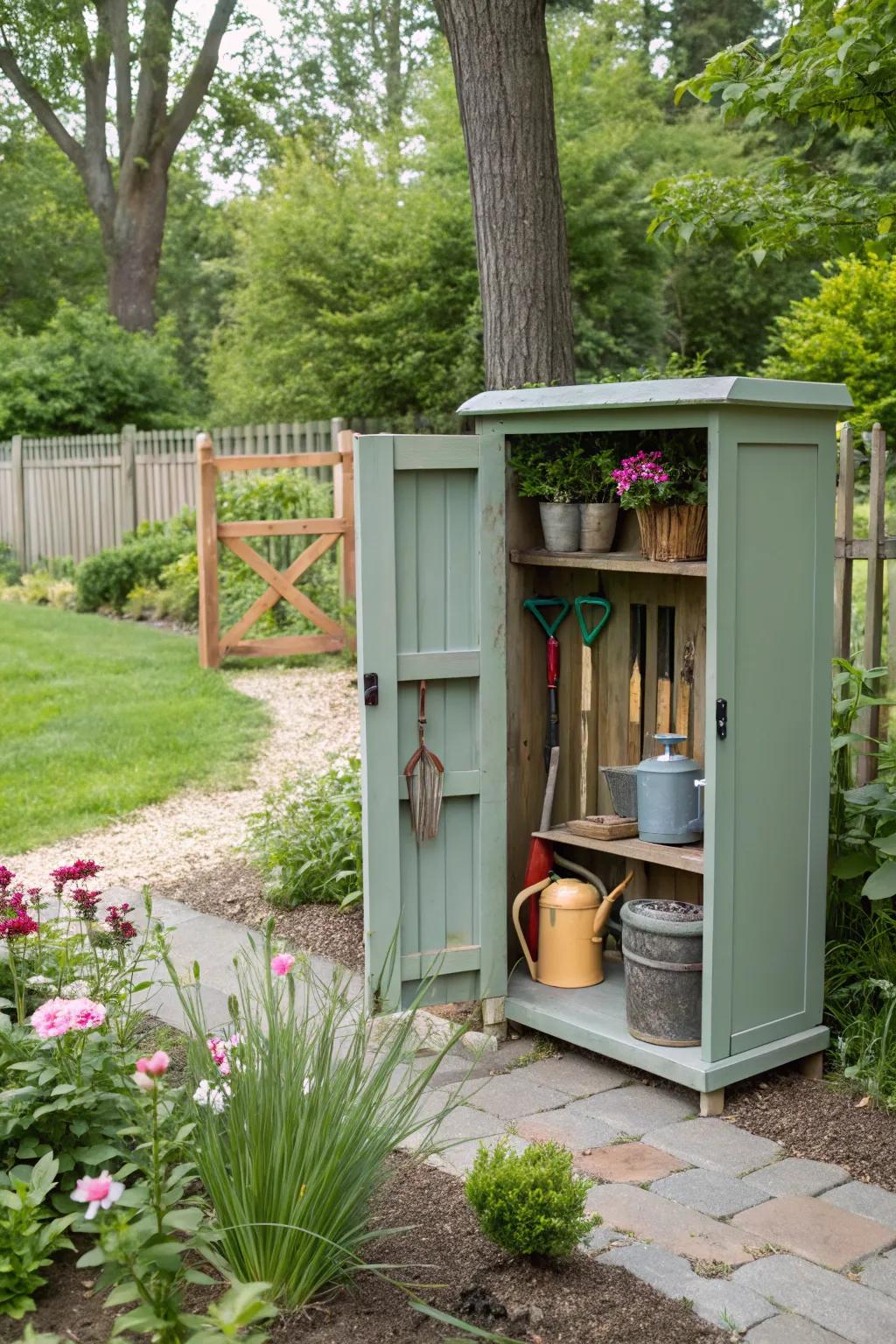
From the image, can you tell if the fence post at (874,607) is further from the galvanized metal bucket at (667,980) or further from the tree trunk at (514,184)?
the tree trunk at (514,184)

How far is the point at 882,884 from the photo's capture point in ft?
12.7

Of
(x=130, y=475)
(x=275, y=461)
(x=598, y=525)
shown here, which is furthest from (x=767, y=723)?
(x=130, y=475)

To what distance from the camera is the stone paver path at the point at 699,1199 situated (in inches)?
108

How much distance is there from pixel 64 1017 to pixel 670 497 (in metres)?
2.27

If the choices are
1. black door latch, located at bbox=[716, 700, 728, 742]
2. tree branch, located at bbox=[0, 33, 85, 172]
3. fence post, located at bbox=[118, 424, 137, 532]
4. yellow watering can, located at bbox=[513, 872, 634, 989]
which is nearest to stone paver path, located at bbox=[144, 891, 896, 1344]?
yellow watering can, located at bbox=[513, 872, 634, 989]

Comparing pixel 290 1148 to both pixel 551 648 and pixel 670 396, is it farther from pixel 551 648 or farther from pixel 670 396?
pixel 551 648

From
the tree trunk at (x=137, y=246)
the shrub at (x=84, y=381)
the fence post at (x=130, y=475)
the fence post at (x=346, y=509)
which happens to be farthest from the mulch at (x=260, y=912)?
the tree trunk at (x=137, y=246)

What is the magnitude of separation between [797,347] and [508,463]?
23.4 ft

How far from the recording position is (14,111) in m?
26.7

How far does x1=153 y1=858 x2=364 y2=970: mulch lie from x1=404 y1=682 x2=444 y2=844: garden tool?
799 millimetres

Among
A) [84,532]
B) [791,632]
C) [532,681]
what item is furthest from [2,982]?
[84,532]

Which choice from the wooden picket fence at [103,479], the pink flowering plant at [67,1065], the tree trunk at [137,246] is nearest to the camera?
the pink flowering plant at [67,1065]

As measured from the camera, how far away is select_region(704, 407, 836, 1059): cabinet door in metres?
3.65

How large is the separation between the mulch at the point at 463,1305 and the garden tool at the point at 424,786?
4.87 feet
